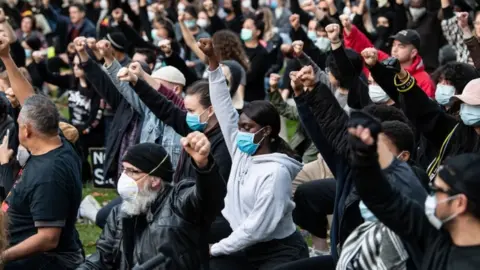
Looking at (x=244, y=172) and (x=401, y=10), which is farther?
(x=401, y=10)

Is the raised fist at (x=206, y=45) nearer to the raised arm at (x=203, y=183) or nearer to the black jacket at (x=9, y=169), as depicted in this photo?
the raised arm at (x=203, y=183)

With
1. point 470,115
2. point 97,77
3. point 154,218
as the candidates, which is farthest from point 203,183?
point 97,77

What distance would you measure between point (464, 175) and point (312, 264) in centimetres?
230

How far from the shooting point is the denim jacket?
8703mm

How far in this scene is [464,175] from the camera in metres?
4.41

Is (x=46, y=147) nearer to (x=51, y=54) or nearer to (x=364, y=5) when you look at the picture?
(x=364, y=5)

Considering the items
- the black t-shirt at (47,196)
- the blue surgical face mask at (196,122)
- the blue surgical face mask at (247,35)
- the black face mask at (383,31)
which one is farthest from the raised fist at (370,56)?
the black face mask at (383,31)

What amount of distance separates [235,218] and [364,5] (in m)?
7.89

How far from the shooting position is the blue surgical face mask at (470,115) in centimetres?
668

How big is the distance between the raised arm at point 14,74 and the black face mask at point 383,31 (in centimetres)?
750

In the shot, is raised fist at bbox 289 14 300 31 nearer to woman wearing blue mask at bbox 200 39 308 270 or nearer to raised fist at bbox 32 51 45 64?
raised fist at bbox 32 51 45 64

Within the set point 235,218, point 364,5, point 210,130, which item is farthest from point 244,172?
point 364,5

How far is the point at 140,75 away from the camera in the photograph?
855cm

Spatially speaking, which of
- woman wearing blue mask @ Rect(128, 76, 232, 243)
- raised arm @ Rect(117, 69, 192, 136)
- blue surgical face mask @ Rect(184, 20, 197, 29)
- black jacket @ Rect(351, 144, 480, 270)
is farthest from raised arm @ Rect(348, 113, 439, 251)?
blue surgical face mask @ Rect(184, 20, 197, 29)
